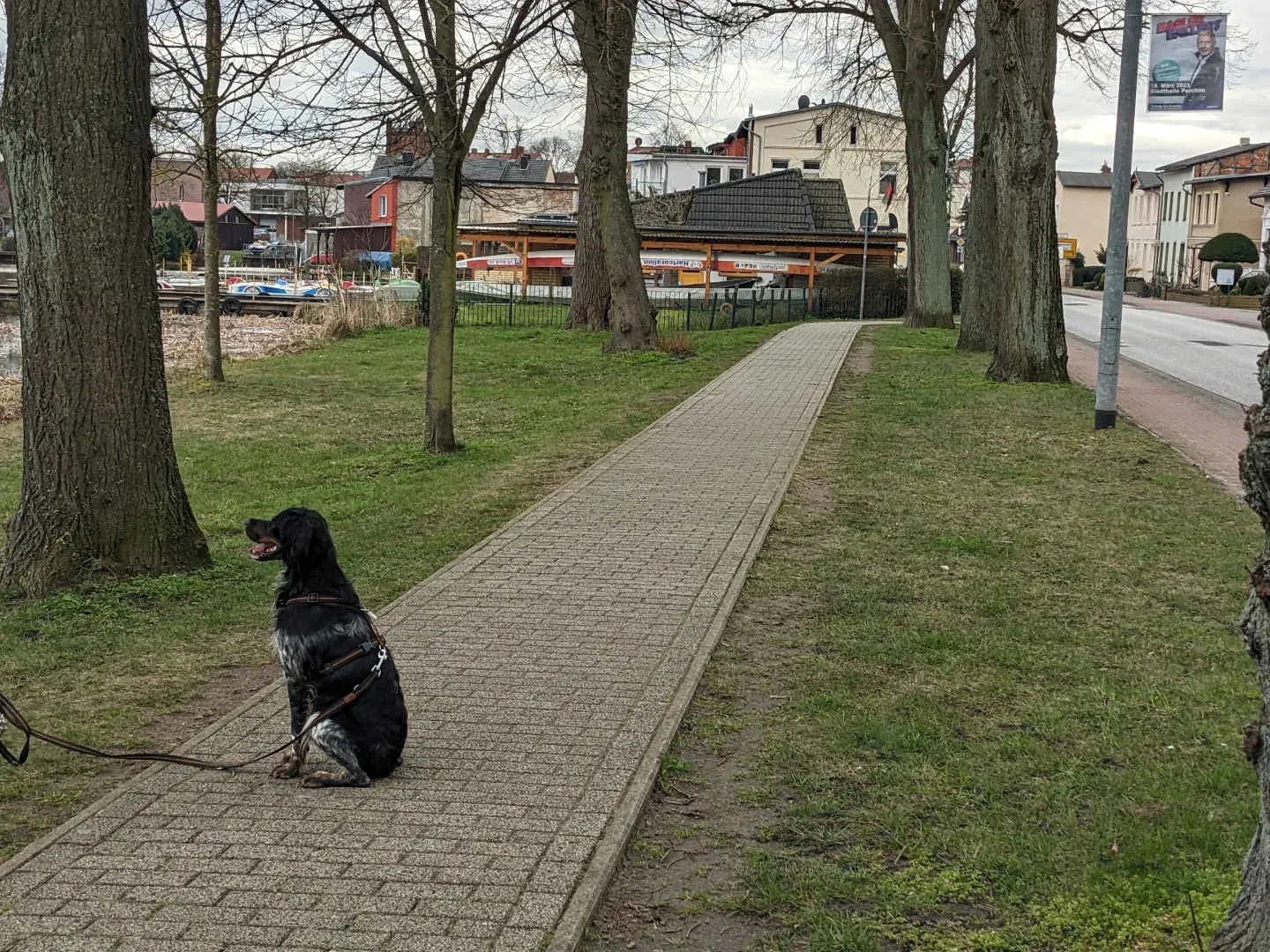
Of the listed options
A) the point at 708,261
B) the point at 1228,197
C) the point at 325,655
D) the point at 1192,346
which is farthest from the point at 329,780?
the point at 1228,197

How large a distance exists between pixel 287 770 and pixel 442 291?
28.5 feet

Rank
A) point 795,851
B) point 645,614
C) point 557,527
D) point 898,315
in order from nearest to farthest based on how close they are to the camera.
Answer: point 795,851 < point 645,614 < point 557,527 < point 898,315

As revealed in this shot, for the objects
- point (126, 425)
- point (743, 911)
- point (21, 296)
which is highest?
point (21, 296)

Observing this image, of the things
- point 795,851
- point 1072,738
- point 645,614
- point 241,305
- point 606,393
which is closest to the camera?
point 795,851

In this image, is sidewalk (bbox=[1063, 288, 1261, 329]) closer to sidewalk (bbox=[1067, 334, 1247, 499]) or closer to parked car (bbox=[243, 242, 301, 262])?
sidewalk (bbox=[1067, 334, 1247, 499])

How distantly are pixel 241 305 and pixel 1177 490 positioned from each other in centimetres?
4433

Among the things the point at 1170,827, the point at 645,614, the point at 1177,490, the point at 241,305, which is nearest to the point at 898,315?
the point at 241,305

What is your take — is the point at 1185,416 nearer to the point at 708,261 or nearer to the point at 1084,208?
the point at 708,261

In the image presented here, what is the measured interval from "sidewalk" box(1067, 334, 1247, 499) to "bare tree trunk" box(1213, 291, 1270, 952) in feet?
25.7

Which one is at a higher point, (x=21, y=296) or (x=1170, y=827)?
(x=21, y=296)

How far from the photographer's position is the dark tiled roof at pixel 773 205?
184 feet

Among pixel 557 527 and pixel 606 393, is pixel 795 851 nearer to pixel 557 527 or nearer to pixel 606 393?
pixel 557 527

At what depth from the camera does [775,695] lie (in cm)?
645

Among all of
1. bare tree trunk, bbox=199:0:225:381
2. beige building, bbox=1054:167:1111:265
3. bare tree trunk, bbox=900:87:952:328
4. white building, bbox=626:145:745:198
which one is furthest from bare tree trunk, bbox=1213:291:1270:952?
beige building, bbox=1054:167:1111:265
